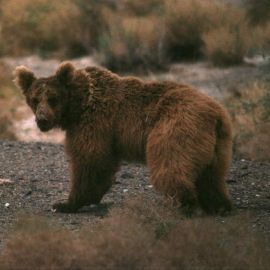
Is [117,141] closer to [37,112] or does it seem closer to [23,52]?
[37,112]

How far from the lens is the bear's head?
10.8 metres

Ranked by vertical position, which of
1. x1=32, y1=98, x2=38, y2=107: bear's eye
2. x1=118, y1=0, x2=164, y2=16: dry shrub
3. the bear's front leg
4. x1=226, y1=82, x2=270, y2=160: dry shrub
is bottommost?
x1=118, y1=0, x2=164, y2=16: dry shrub

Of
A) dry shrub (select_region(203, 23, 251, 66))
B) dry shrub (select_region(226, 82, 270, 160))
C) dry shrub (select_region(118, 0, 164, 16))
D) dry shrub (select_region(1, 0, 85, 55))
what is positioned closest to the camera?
dry shrub (select_region(226, 82, 270, 160))

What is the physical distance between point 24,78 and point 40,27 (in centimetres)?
1457

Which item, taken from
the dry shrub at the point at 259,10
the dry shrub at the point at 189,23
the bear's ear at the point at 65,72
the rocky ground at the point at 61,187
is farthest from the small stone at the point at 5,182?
the dry shrub at the point at 189,23

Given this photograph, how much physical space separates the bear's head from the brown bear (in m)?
0.01

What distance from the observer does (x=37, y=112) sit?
10.7m

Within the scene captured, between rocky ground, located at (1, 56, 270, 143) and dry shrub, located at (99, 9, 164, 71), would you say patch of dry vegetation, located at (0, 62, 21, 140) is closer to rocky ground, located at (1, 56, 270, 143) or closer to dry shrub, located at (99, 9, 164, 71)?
rocky ground, located at (1, 56, 270, 143)

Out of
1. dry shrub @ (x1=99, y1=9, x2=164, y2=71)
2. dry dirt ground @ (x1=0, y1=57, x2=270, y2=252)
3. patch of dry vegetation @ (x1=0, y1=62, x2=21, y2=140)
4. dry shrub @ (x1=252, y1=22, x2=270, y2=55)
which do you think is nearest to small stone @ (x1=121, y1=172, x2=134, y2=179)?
dry dirt ground @ (x1=0, y1=57, x2=270, y2=252)

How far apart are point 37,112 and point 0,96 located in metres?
11.4

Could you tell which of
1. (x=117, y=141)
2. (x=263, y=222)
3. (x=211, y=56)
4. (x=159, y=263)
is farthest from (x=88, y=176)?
(x=211, y=56)

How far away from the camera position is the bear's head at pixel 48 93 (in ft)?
35.3

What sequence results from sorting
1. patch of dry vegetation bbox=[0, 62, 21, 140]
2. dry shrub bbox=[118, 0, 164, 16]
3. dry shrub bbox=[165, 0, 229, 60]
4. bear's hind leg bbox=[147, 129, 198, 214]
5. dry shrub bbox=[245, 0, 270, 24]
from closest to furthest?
bear's hind leg bbox=[147, 129, 198, 214], dry shrub bbox=[245, 0, 270, 24], patch of dry vegetation bbox=[0, 62, 21, 140], dry shrub bbox=[165, 0, 229, 60], dry shrub bbox=[118, 0, 164, 16]

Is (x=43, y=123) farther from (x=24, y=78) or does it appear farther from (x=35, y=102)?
(x=24, y=78)
